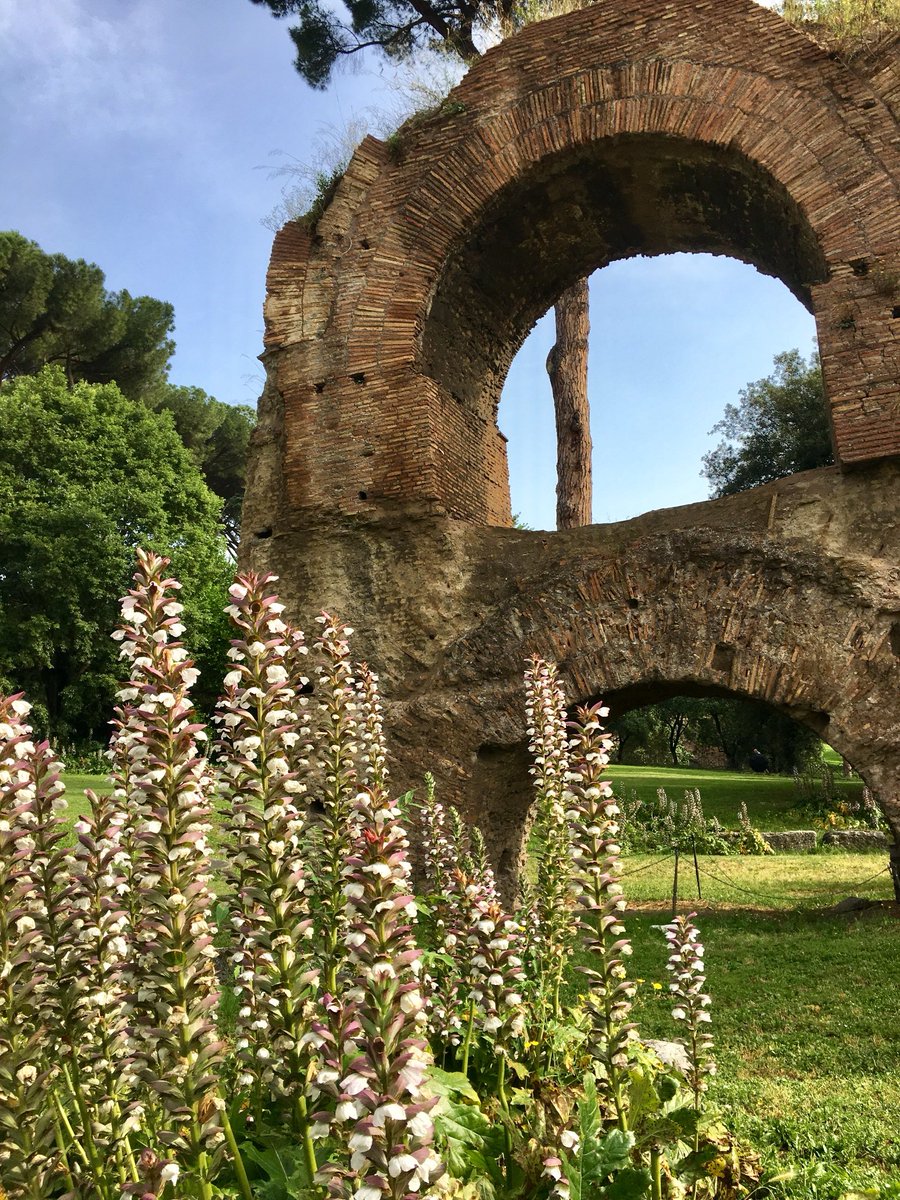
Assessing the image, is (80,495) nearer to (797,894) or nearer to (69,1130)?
(797,894)

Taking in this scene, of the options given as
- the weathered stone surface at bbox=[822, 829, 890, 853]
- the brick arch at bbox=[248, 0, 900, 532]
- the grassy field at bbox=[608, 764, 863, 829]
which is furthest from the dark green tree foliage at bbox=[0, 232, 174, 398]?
the weathered stone surface at bbox=[822, 829, 890, 853]

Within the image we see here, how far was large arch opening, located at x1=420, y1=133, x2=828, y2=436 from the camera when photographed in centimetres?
793

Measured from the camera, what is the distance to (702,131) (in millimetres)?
7578

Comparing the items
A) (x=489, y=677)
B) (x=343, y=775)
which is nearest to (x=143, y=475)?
(x=489, y=677)

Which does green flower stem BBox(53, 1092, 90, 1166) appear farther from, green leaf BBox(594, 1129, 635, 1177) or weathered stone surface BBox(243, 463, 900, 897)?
weathered stone surface BBox(243, 463, 900, 897)

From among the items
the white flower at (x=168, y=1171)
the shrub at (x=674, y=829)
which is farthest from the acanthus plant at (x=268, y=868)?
the shrub at (x=674, y=829)

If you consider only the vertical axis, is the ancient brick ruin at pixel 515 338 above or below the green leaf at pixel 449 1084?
above

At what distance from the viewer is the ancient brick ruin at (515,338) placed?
6.86 metres

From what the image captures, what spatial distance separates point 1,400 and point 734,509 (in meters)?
27.0

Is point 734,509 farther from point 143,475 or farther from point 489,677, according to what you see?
point 143,475

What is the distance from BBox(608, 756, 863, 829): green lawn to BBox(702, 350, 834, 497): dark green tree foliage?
8677 millimetres

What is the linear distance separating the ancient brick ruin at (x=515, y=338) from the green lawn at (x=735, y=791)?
538 inches

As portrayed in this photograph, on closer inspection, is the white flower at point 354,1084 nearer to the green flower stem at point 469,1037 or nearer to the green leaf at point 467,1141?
the green leaf at point 467,1141

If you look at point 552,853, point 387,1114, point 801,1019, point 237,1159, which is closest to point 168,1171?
point 237,1159
